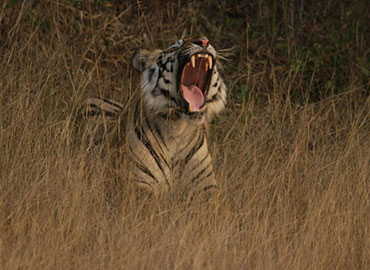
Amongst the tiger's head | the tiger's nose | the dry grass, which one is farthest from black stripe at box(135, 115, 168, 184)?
the tiger's nose

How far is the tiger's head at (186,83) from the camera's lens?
4.60m

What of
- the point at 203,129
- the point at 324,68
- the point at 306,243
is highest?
the point at 324,68

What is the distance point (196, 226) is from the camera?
3.82m

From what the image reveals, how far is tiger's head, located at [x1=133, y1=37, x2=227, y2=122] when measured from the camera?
4.60 meters

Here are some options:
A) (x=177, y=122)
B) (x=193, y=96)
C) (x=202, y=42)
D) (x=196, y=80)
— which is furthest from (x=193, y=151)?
(x=202, y=42)

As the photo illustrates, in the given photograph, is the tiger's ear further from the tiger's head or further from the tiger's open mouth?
the tiger's open mouth

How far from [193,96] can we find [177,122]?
0.18 m

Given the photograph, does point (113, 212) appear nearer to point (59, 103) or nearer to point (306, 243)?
point (306, 243)

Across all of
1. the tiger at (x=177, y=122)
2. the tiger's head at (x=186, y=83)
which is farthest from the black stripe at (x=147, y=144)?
the tiger's head at (x=186, y=83)

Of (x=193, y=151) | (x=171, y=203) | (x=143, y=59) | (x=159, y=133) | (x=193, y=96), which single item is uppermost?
(x=143, y=59)

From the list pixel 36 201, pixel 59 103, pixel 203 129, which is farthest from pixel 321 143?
pixel 36 201

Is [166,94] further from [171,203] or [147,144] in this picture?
[171,203]

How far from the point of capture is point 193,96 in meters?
4.70

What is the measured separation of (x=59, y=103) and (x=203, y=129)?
1066 millimetres
